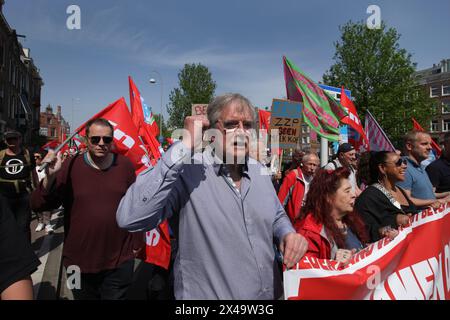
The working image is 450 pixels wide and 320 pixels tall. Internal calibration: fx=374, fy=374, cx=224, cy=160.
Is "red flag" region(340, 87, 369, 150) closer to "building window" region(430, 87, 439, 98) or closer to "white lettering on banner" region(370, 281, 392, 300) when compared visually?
"white lettering on banner" region(370, 281, 392, 300)

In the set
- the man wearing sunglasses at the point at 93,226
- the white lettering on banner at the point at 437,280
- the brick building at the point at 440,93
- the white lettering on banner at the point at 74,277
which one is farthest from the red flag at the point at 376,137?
the brick building at the point at 440,93

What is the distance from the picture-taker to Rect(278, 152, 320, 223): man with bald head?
16.7 ft

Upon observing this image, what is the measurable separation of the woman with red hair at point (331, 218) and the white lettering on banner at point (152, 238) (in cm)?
178

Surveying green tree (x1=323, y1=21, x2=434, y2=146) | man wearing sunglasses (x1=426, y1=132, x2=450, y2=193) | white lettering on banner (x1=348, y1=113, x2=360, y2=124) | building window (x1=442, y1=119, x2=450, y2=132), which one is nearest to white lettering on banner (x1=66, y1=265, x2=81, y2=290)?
man wearing sunglasses (x1=426, y1=132, x2=450, y2=193)

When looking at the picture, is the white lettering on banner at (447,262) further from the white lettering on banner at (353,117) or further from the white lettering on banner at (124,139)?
the white lettering on banner at (353,117)

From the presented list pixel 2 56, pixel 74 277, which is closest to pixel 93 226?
pixel 74 277

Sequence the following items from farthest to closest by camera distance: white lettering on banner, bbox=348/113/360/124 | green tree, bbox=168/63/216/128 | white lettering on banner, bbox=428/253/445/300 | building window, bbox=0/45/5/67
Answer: green tree, bbox=168/63/216/128, building window, bbox=0/45/5/67, white lettering on banner, bbox=348/113/360/124, white lettering on banner, bbox=428/253/445/300

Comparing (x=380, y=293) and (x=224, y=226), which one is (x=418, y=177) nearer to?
(x=380, y=293)

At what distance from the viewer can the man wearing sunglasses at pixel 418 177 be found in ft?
13.3

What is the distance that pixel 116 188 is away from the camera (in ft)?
9.17

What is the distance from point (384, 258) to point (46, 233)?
21.7 ft

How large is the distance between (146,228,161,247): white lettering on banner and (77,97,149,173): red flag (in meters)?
0.84

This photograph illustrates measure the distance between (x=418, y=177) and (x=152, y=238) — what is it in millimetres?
3017
